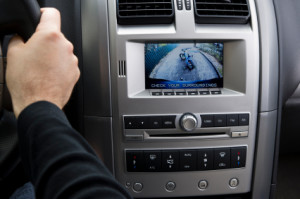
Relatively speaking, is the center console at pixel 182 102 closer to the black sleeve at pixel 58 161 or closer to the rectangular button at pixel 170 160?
the rectangular button at pixel 170 160

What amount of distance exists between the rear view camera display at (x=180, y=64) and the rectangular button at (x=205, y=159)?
0.68ft

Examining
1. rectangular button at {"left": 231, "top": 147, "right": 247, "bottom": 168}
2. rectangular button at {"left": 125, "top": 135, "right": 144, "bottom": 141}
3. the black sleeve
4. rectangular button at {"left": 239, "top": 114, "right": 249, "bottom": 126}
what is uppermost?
the black sleeve

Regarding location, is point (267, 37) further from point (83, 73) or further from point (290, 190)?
point (290, 190)

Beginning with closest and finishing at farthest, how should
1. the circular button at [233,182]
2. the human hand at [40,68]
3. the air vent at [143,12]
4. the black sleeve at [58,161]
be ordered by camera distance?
the black sleeve at [58,161], the human hand at [40,68], the air vent at [143,12], the circular button at [233,182]

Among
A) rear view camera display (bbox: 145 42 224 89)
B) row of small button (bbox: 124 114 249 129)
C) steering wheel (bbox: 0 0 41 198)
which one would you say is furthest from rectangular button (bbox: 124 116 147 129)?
steering wheel (bbox: 0 0 41 198)

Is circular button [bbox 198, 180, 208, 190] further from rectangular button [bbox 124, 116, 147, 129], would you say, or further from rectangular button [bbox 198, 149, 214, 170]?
rectangular button [bbox 124, 116, 147, 129]

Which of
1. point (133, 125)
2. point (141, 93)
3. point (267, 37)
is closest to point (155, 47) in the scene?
point (141, 93)

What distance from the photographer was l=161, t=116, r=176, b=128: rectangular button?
0.98 m

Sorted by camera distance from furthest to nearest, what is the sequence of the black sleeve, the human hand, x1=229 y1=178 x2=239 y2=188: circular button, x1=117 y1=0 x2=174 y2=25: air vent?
x1=229 y1=178 x2=239 y2=188: circular button, x1=117 y1=0 x2=174 y2=25: air vent, the human hand, the black sleeve

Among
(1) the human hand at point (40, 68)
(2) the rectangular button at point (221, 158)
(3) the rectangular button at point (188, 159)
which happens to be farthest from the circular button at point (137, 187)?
(1) the human hand at point (40, 68)

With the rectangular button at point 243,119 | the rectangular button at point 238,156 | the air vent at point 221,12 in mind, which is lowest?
the rectangular button at point 238,156

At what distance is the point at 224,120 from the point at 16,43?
64 cm

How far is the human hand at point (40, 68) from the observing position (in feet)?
1.94

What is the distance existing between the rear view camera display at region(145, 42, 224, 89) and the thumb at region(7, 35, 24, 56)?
41cm
